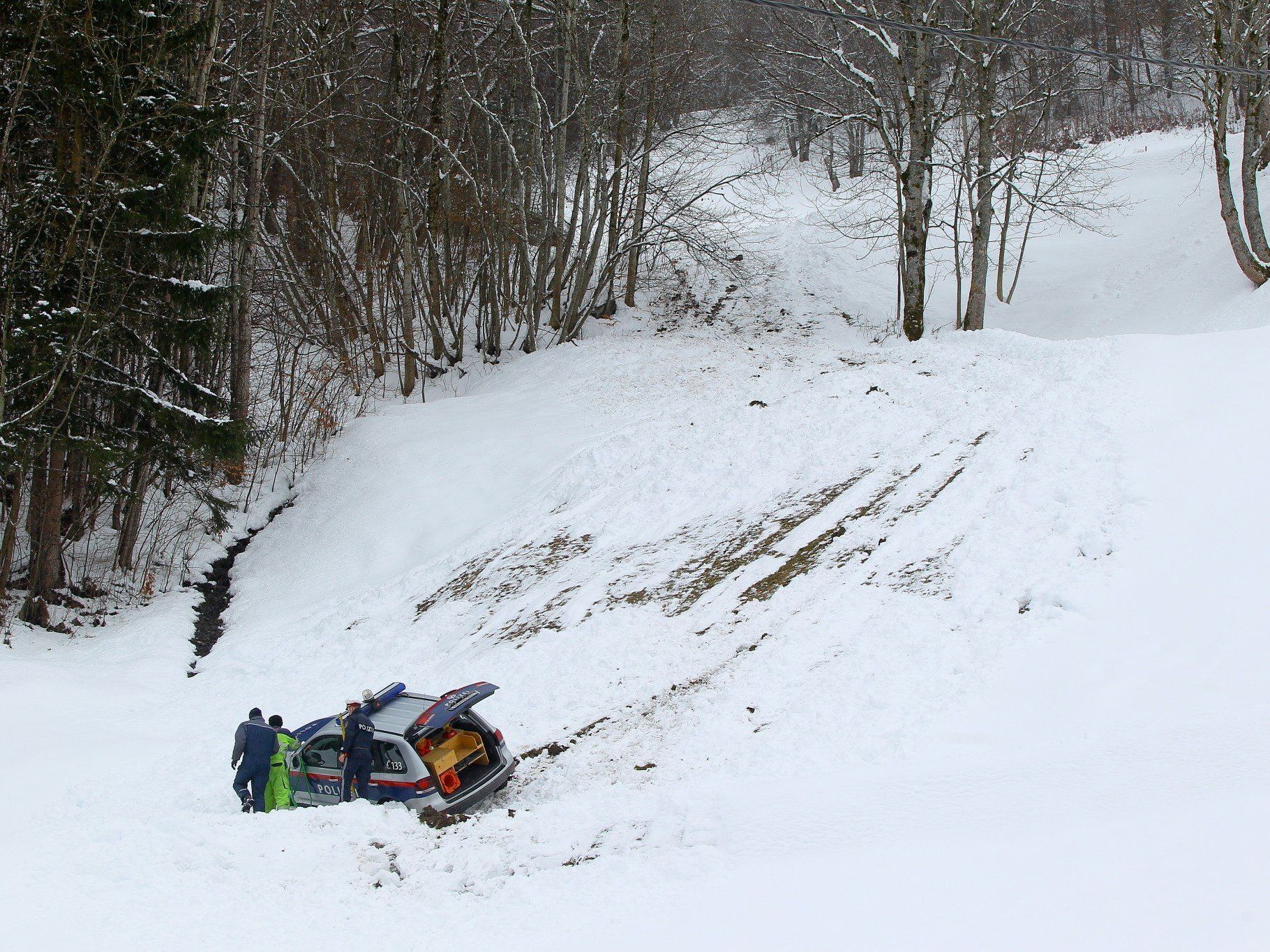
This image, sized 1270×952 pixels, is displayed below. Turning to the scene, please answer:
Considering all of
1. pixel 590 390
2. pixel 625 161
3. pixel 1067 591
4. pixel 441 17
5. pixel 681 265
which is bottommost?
pixel 1067 591

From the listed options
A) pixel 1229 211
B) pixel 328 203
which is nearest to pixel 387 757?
pixel 328 203

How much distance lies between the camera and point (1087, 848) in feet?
17.8

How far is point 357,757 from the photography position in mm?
8367

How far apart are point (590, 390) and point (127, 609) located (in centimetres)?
1033

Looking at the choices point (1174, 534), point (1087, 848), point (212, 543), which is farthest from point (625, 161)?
point (1087, 848)

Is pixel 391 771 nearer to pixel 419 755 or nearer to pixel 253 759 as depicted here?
pixel 419 755

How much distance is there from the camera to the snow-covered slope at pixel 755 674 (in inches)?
224

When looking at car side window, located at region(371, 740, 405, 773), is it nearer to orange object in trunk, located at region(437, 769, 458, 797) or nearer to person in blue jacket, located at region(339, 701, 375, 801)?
person in blue jacket, located at region(339, 701, 375, 801)

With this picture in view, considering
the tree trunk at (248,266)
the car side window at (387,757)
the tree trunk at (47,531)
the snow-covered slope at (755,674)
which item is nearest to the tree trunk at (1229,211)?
the snow-covered slope at (755,674)

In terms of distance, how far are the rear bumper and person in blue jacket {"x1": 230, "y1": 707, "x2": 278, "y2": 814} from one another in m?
1.75

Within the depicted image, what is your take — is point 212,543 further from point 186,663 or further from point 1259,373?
point 1259,373

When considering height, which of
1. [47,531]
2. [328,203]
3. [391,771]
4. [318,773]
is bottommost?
[318,773]

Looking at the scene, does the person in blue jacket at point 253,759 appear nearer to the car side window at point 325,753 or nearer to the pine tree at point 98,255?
the car side window at point 325,753

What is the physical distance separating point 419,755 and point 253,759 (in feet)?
6.36
